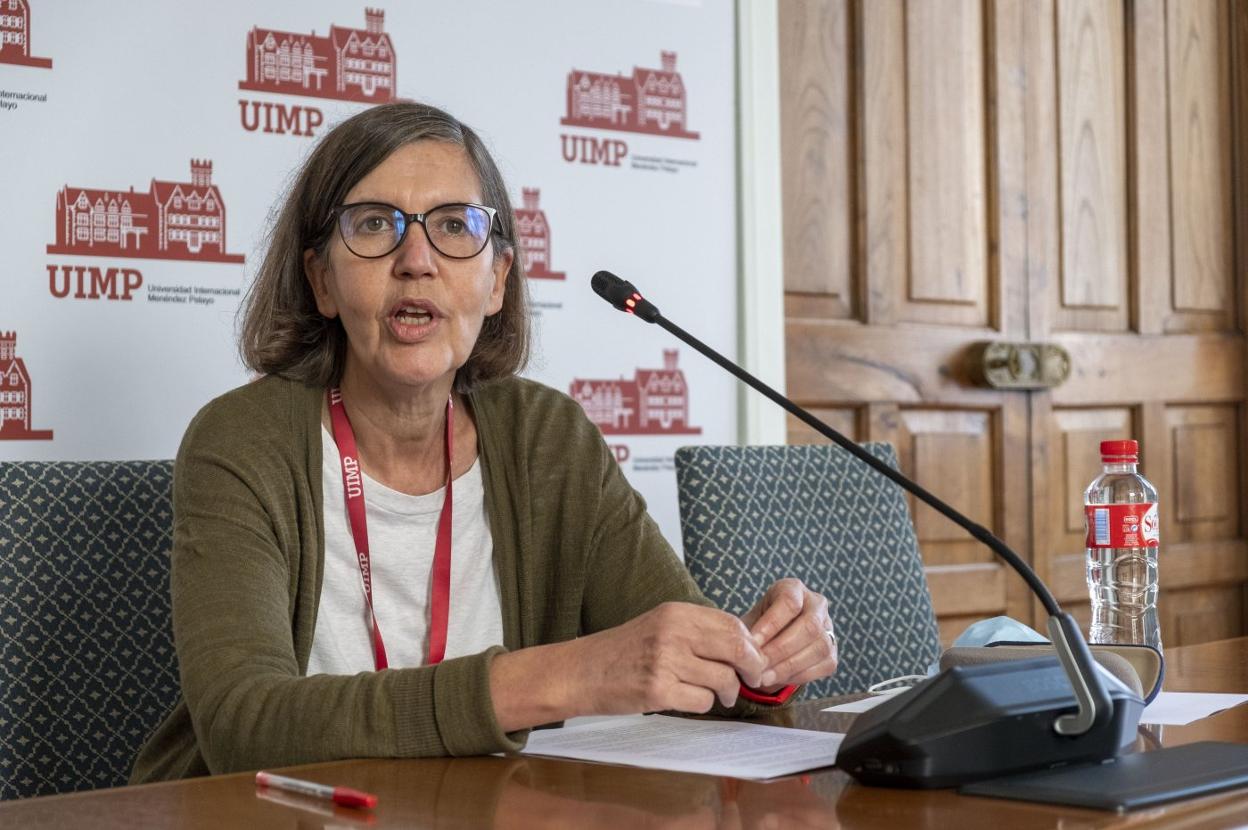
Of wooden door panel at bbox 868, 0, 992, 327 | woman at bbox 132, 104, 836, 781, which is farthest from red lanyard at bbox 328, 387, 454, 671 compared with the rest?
wooden door panel at bbox 868, 0, 992, 327

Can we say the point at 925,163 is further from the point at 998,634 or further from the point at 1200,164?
the point at 998,634

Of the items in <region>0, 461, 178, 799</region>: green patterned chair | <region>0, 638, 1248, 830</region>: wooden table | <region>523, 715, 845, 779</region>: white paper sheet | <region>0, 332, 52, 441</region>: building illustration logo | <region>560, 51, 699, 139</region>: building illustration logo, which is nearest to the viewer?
<region>0, 638, 1248, 830</region>: wooden table

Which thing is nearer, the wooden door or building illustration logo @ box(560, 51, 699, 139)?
building illustration logo @ box(560, 51, 699, 139)

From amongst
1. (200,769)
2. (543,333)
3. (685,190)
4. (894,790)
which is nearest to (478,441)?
(200,769)

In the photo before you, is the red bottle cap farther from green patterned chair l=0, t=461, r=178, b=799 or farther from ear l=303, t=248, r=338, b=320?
green patterned chair l=0, t=461, r=178, b=799

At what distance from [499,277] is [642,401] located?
1.10 metres

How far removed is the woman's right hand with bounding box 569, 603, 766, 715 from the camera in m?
1.16

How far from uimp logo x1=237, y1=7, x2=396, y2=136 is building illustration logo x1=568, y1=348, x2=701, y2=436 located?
2.20 ft

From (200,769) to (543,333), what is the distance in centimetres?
143

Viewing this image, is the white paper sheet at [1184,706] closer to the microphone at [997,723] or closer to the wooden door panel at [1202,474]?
the microphone at [997,723]

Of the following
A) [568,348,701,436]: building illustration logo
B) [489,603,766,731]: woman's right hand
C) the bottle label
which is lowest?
[489,603,766,731]: woman's right hand

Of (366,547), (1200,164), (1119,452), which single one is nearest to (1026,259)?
(1200,164)

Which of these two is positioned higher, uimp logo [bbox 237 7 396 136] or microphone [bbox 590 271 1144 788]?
uimp logo [bbox 237 7 396 136]

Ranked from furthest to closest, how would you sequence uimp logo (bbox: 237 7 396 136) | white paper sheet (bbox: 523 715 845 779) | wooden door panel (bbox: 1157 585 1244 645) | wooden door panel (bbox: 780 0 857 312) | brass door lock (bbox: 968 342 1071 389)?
wooden door panel (bbox: 1157 585 1244 645), brass door lock (bbox: 968 342 1071 389), wooden door panel (bbox: 780 0 857 312), uimp logo (bbox: 237 7 396 136), white paper sheet (bbox: 523 715 845 779)
